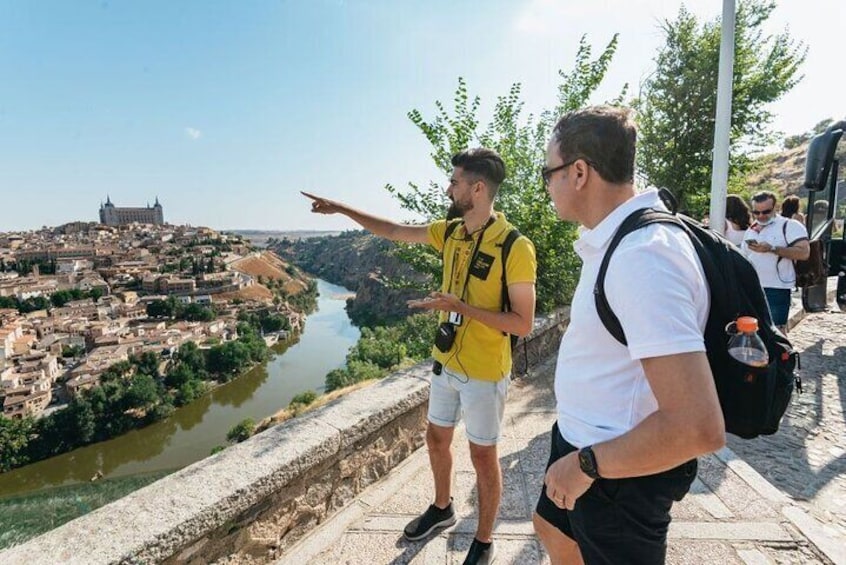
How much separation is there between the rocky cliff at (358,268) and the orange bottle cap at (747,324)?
453 centimetres

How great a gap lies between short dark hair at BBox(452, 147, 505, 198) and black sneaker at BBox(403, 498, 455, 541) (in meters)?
1.47

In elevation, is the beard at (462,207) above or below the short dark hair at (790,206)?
below

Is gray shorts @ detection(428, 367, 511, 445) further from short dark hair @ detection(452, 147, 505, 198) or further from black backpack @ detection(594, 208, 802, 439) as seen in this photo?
black backpack @ detection(594, 208, 802, 439)

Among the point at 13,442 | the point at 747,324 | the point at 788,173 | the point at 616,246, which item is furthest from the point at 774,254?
the point at 13,442

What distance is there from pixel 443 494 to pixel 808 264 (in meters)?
4.29

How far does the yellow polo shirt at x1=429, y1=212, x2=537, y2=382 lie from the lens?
1757mm

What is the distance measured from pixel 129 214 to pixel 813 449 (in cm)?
16388

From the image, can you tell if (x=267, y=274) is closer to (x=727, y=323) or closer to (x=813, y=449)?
(x=813, y=449)

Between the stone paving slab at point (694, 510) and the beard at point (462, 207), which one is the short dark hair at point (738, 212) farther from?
the beard at point (462, 207)

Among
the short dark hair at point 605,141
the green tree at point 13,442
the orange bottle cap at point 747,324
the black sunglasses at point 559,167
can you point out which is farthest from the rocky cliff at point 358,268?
the green tree at point 13,442

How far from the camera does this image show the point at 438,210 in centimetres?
564

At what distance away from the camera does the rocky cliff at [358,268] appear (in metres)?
58.2

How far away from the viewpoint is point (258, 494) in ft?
5.81

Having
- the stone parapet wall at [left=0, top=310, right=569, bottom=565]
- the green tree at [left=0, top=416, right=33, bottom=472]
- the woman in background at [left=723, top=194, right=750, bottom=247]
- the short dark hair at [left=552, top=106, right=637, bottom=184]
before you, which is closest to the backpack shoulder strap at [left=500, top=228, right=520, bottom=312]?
the short dark hair at [left=552, top=106, right=637, bottom=184]
